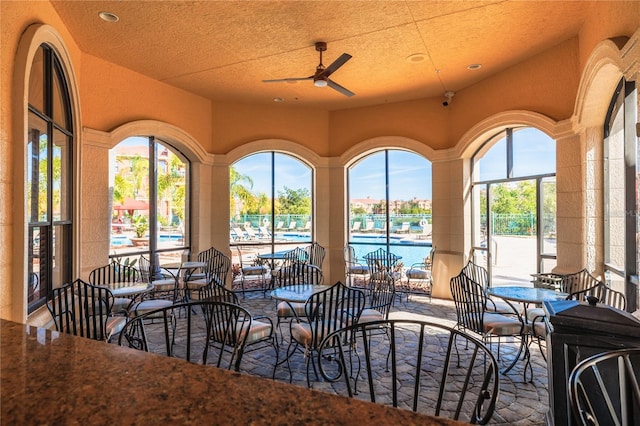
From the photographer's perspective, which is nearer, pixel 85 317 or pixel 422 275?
pixel 85 317

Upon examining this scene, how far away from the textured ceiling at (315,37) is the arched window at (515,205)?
1.31 metres

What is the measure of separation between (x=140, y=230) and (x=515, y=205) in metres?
6.26

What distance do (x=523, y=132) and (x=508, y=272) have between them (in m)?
2.31

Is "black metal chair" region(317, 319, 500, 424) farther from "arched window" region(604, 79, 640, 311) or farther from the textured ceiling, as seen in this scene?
the textured ceiling

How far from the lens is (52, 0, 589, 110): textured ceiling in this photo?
4059 mm

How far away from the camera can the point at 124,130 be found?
5.58 meters

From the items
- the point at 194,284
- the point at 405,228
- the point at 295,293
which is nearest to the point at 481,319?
the point at 295,293

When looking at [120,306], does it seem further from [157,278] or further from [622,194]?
[622,194]

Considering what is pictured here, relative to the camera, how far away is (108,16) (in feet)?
Answer: 13.8

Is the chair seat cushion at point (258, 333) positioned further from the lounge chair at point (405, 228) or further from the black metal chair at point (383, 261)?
the lounge chair at point (405, 228)

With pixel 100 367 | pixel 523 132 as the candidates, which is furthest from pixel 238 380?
pixel 523 132

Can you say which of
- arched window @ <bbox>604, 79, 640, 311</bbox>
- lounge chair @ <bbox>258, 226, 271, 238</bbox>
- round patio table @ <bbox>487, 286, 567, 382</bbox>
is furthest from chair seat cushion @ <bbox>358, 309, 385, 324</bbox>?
lounge chair @ <bbox>258, 226, 271, 238</bbox>

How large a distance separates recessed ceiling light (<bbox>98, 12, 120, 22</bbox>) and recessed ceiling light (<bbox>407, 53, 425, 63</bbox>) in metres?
3.78

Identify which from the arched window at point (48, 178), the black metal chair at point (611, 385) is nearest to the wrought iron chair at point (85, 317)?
the arched window at point (48, 178)
